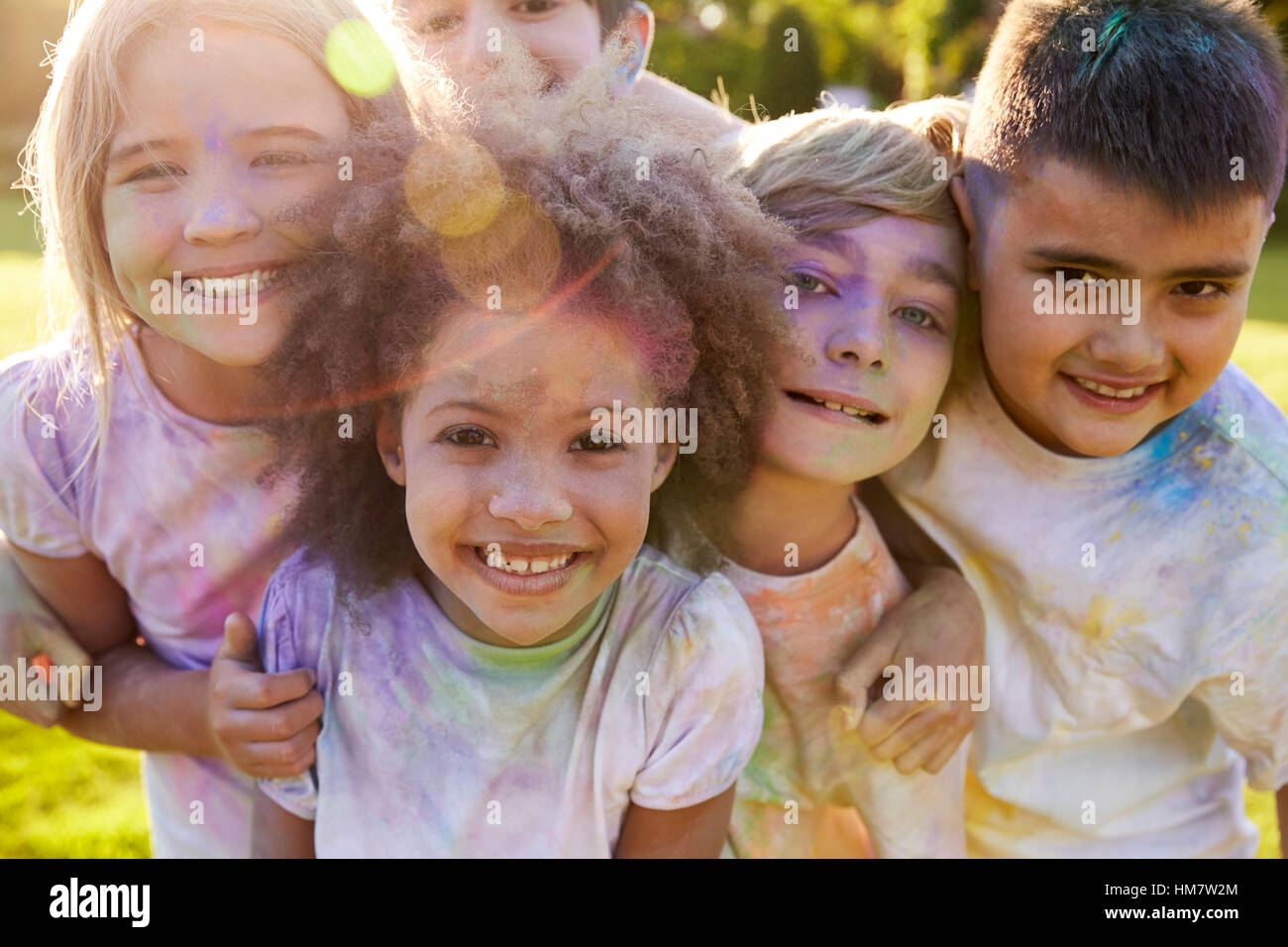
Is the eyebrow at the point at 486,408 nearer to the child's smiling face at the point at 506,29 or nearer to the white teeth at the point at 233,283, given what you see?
the white teeth at the point at 233,283

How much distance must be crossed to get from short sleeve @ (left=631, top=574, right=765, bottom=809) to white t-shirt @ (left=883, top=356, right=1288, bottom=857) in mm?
755

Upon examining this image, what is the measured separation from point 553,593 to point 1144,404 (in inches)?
52.1

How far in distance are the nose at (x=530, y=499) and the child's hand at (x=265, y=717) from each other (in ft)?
2.04

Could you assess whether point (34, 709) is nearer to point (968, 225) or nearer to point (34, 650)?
point (34, 650)

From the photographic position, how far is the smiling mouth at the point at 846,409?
2.37 m

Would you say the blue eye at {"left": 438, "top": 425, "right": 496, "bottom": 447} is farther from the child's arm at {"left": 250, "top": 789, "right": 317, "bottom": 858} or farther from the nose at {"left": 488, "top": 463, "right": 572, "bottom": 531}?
the child's arm at {"left": 250, "top": 789, "right": 317, "bottom": 858}

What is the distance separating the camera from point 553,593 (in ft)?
6.78

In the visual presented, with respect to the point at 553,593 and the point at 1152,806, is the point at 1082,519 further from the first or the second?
the point at 553,593

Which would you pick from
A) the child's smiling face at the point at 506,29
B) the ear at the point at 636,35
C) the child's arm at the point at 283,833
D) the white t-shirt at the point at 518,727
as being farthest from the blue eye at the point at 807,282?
the child's arm at the point at 283,833

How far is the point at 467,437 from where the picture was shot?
2.02 meters

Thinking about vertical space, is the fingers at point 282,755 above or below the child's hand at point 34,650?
below

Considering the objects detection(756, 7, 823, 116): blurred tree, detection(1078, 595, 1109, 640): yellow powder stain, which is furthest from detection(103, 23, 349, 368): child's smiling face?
detection(756, 7, 823, 116): blurred tree

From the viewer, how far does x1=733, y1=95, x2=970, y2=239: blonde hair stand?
7.78ft

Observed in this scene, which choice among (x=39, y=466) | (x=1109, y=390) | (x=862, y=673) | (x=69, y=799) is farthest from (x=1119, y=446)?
(x=69, y=799)
